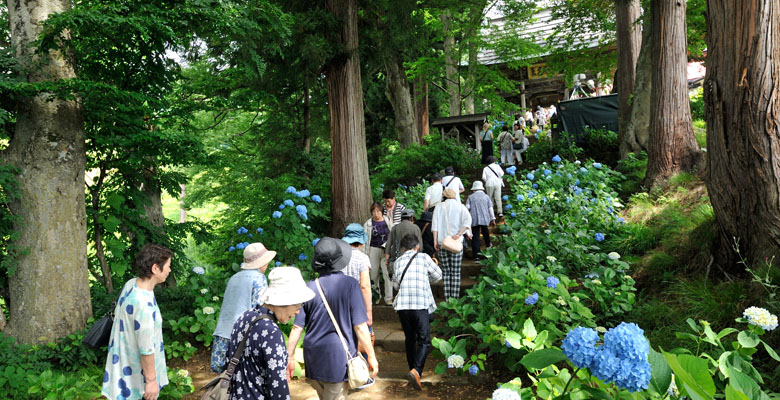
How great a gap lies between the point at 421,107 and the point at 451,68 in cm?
178

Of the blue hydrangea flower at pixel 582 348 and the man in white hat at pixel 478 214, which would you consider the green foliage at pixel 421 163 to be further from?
the blue hydrangea flower at pixel 582 348

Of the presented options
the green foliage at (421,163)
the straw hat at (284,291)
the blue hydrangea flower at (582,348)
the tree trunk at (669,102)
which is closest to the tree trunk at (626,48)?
the tree trunk at (669,102)

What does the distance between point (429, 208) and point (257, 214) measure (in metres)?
3.28

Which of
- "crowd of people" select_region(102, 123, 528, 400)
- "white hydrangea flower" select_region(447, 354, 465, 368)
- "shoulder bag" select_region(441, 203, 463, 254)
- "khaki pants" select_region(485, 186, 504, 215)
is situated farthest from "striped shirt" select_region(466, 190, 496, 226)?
"white hydrangea flower" select_region(447, 354, 465, 368)

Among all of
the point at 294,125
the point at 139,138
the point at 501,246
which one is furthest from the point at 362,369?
the point at 294,125

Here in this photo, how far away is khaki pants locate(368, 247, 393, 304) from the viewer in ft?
22.9

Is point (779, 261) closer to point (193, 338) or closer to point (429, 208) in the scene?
point (429, 208)

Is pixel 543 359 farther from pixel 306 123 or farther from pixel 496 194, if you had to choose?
pixel 306 123

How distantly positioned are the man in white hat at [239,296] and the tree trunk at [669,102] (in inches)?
278

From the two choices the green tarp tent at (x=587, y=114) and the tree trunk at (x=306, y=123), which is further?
the green tarp tent at (x=587, y=114)

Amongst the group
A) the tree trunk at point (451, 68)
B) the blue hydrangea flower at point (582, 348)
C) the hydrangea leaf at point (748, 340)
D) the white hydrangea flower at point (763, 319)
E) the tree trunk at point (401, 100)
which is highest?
the tree trunk at point (451, 68)

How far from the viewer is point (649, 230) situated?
260 inches

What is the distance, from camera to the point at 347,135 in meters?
Result: 9.88

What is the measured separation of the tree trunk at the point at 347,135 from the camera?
980 cm
